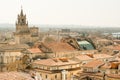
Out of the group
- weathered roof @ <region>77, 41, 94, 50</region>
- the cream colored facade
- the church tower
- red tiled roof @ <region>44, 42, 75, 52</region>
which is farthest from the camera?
the church tower

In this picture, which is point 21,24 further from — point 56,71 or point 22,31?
point 56,71

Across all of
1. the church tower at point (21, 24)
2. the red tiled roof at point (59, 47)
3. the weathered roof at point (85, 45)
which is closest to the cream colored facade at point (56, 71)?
the red tiled roof at point (59, 47)

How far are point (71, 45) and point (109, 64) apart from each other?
28.3 meters

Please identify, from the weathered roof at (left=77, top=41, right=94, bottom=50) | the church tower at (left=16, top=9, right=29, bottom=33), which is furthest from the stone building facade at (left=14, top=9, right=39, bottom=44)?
the weathered roof at (left=77, top=41, right=94, bottom=50)

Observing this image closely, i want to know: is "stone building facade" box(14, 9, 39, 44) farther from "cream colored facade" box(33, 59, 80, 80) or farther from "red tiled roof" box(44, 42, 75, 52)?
"cream colored facade" box(33, 59, 80, 80)

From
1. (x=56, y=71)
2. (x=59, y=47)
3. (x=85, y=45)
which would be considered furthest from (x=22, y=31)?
(x=56, y=71)

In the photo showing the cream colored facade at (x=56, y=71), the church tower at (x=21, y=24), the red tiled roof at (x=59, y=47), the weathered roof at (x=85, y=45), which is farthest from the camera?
the church tower at (x=21, y=24)

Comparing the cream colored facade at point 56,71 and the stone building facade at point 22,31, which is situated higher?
the stone building facade at point 22,31

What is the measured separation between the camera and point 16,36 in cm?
11900

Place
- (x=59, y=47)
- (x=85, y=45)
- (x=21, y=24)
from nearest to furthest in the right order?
1. (x=59, y=47)
2. (x=85, y=45)
3. (x=21, y=24)

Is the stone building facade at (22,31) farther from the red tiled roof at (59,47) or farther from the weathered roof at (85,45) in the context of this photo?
the red tiled roof at (59,47)

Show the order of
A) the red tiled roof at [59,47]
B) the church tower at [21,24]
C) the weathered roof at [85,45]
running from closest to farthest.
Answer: the red tiled roof at [59,47] < the weathered roof at [85,45] < the church tower at [21,24]

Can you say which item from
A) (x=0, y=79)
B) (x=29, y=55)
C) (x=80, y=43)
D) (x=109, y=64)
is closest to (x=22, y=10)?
(x=80, y=43)

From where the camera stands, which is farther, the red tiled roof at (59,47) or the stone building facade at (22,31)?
the stone building facade at (22,31)
